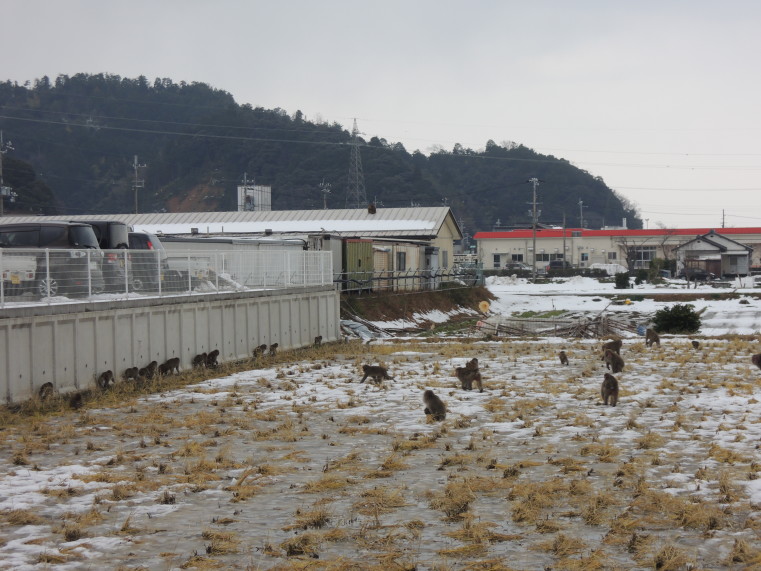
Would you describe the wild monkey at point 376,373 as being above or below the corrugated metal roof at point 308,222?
below

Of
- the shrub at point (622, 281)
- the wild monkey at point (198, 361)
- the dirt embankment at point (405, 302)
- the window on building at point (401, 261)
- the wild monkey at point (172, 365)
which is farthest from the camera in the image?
the shrub at point (622, 281)

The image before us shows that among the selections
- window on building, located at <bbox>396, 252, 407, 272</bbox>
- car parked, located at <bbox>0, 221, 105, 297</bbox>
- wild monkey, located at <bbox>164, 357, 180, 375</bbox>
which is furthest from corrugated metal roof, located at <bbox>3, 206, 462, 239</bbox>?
car parked, located at <bbox>0, 221, 105, 297</bbox>

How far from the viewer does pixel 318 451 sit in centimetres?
1024

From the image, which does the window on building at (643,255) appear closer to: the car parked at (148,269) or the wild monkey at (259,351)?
the wild monkey at (259,351)

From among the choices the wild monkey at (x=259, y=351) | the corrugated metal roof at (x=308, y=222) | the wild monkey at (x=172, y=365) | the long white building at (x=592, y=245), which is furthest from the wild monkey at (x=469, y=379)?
the long white building at (x=592, y=245)

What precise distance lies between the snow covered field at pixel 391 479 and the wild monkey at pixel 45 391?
2.67ft

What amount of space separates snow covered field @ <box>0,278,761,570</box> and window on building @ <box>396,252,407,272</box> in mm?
26809

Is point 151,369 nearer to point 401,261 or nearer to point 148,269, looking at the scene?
point 148,269

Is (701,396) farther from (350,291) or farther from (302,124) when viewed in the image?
(302,124)

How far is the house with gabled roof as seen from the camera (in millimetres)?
76000

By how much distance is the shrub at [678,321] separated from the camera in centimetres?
3102

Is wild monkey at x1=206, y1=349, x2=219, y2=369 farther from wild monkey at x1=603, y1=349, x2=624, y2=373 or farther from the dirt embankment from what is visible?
the dirt embankment

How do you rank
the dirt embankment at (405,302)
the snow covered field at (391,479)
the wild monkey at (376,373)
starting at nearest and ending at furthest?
the snow covered field at (391,479) < the wild monkey at (376,373) < the dirt embankment at (405,302)

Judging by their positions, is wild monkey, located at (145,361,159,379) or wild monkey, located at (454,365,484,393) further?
wild monkey, located at (145,361,159,379)
